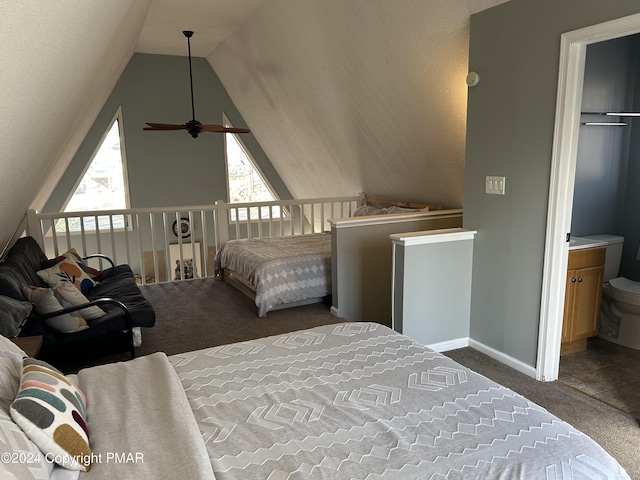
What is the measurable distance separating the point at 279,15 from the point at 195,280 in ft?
9.72

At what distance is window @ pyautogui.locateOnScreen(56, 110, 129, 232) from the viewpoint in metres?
7.73

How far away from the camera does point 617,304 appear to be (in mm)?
3646

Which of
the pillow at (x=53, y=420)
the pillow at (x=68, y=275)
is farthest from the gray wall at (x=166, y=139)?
the pillow at (x=53, y=420)

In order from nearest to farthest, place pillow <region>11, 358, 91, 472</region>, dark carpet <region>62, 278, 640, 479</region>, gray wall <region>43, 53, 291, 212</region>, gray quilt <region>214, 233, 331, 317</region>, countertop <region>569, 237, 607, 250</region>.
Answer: pillow <region>11, 358, 91, 472</region>
dark carpet <region>62, 278, 640, 479</region>
countertop <region>569, 237, 607, 250</region>
gray quilt <region>214, 233, 331, 317</region>
gray wall <region>43, 53, 291, 212</region>

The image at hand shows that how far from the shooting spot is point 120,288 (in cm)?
389

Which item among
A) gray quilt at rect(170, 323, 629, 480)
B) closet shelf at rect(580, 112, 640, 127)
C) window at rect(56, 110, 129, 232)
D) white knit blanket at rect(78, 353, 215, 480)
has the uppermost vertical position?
closet shelf at rect(580, 112, 640, 127)

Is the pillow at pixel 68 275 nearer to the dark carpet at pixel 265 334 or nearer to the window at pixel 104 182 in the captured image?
the dark carpet at pixel 265 334

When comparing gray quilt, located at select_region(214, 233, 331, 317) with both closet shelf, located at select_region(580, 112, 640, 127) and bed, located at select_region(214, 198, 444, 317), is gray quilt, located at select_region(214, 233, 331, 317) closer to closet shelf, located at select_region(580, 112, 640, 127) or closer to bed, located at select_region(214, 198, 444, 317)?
bed, located at select_region(214, 198, 444, 317)

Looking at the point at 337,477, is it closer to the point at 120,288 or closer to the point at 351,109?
the point at 120,288

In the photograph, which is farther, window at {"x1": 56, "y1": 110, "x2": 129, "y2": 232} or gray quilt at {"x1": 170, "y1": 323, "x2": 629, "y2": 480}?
window at {"x1": 56, "y1": 110, "x2": 129, "y2": 232}

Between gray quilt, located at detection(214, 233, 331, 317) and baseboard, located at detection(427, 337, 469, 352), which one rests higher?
gray quilt, located at detection(214, 233, 331, 317)

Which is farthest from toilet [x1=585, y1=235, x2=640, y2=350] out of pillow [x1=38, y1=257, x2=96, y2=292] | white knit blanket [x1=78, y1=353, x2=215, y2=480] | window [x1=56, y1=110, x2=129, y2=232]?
window [x1=56, y1=110, x2=129, y2=232]

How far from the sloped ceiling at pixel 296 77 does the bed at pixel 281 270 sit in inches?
36.2

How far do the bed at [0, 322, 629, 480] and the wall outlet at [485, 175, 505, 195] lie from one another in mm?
1550
